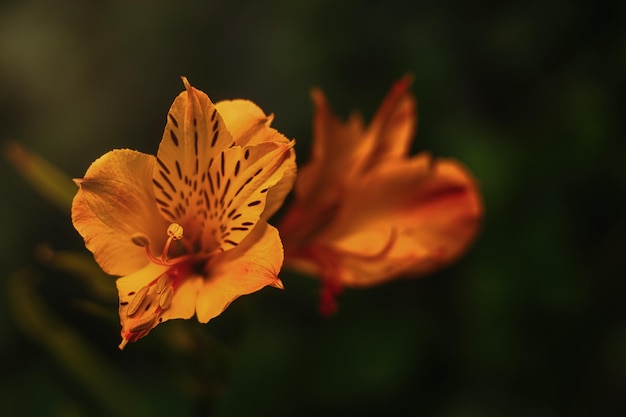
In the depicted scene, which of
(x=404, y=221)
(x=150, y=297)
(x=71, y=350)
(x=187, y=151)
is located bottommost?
(x=71, y=350)

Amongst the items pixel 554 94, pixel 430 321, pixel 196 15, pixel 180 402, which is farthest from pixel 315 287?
pixel 196 15

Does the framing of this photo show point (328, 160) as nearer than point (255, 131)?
No

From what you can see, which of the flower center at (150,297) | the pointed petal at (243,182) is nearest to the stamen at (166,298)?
the flower center at (150,297)

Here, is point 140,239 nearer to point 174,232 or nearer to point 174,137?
point 174,232

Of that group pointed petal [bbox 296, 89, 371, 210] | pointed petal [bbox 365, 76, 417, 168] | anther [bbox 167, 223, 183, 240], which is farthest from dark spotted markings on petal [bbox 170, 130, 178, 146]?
pointed petal [bbox 365, 76, 417, 168]

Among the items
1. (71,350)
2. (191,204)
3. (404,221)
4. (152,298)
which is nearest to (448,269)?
(404,221)

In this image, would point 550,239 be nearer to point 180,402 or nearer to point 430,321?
point 430,321

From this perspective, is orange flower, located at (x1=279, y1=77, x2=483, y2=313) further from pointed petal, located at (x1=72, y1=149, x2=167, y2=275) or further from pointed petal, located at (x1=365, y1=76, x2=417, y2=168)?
pointed petal, located at (x1=72, y1=149, x2=167, y2=275)
